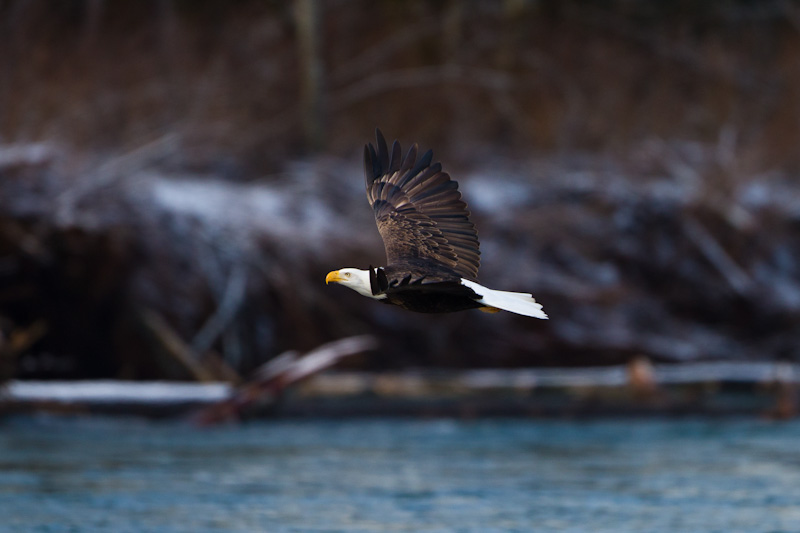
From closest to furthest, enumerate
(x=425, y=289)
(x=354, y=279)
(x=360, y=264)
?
(x=425, y=289)
(x=354, y=279)
(x=360, y=264)

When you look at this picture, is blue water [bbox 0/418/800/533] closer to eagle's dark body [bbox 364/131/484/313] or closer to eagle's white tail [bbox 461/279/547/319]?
eagle's dark body [bbox 364/131/484/313]

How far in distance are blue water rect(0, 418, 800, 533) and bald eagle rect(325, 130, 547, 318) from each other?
1.64m

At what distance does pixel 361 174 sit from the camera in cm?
1322

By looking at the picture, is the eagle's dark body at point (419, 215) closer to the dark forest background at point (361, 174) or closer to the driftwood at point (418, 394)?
the driftwood at point (418, 394)

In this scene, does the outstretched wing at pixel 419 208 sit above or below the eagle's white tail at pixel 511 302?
above

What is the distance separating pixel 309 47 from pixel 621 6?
5054mm

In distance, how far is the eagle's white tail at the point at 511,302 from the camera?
416cm

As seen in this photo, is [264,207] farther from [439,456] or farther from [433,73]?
[439,456]

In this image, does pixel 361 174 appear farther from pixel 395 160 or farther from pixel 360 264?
pixel 395 160

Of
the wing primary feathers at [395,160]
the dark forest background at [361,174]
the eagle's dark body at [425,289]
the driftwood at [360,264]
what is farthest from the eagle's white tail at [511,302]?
the driftwood at [360,264]

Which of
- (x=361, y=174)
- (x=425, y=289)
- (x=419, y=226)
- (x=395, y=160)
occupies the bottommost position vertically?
(x=425, y=289)

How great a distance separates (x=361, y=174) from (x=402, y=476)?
6.21 meters

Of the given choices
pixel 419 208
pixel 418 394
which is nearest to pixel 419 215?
pixel 419 208

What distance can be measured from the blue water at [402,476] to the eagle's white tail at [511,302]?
1900mm
